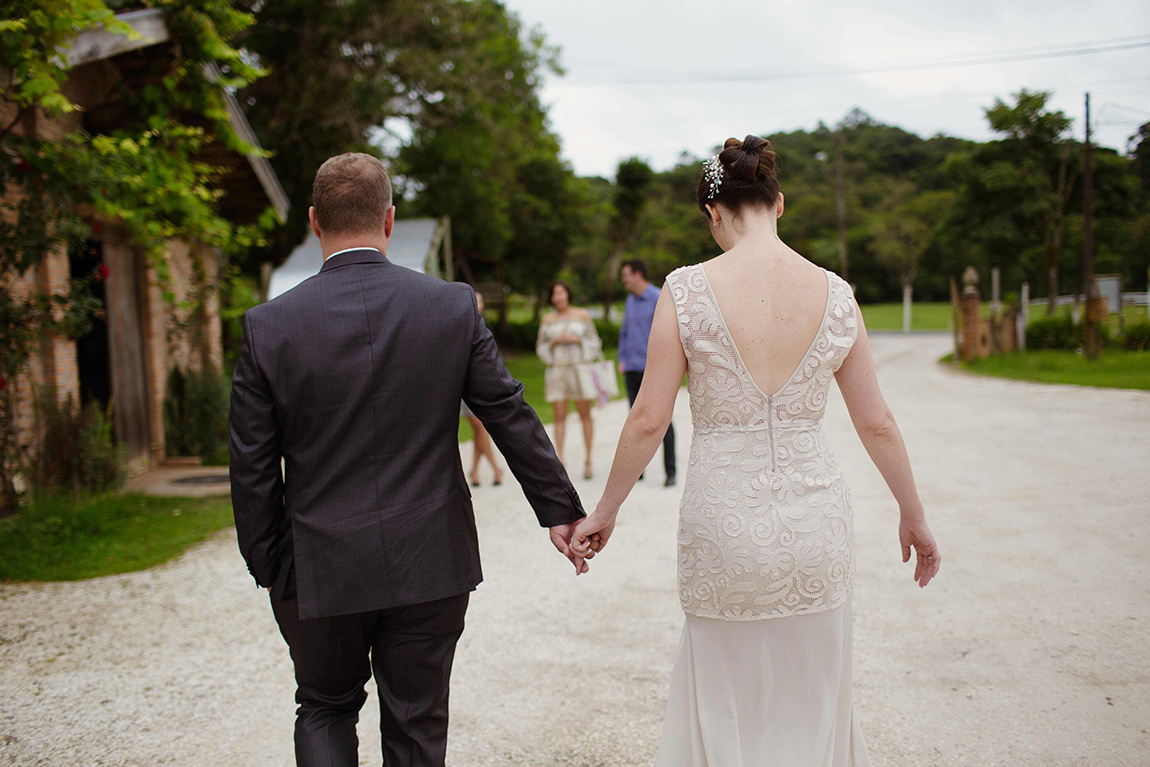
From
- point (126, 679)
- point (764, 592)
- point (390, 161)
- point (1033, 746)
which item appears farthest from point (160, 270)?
point (390, 161)

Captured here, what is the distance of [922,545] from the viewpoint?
2.54 m

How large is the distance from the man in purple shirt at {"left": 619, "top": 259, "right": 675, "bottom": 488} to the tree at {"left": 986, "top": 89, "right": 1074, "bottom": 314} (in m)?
20.8

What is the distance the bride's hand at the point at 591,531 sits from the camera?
96.4 inches

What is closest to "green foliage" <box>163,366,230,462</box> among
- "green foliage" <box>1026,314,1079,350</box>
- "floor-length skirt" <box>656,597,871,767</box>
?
"floor-length skirt" <box>656,597,871,767</box>

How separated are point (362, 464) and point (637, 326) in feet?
18.6

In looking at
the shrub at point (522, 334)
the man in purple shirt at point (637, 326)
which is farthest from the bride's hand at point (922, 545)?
the shrub at point (522, 334)

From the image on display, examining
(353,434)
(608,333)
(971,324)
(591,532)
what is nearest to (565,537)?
(591,532)

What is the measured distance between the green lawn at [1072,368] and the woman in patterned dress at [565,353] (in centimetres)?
1108

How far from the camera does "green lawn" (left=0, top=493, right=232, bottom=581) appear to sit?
571cm

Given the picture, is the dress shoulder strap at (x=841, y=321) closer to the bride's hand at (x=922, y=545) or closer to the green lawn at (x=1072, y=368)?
the bride's hand at (x=922, y=545)

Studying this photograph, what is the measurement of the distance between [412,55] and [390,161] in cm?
373

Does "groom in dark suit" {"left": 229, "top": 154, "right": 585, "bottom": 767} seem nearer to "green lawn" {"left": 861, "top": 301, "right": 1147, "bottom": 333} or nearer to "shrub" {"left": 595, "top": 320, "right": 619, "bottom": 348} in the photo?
"green lawn" {"left": 861, "top": 301, "right": 1147, "bottom": 333}

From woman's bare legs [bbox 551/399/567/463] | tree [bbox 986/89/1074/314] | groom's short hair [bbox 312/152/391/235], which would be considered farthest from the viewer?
tree [bbox 986/89/1074/314]

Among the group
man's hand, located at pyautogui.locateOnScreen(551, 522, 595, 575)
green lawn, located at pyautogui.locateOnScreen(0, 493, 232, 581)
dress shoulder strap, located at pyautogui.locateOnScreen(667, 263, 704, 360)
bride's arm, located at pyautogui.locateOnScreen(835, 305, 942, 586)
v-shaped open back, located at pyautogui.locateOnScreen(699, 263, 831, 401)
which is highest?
dress shoulder strap, located at pyautogui.locateOnScreen(667, 263, 704, 360)
